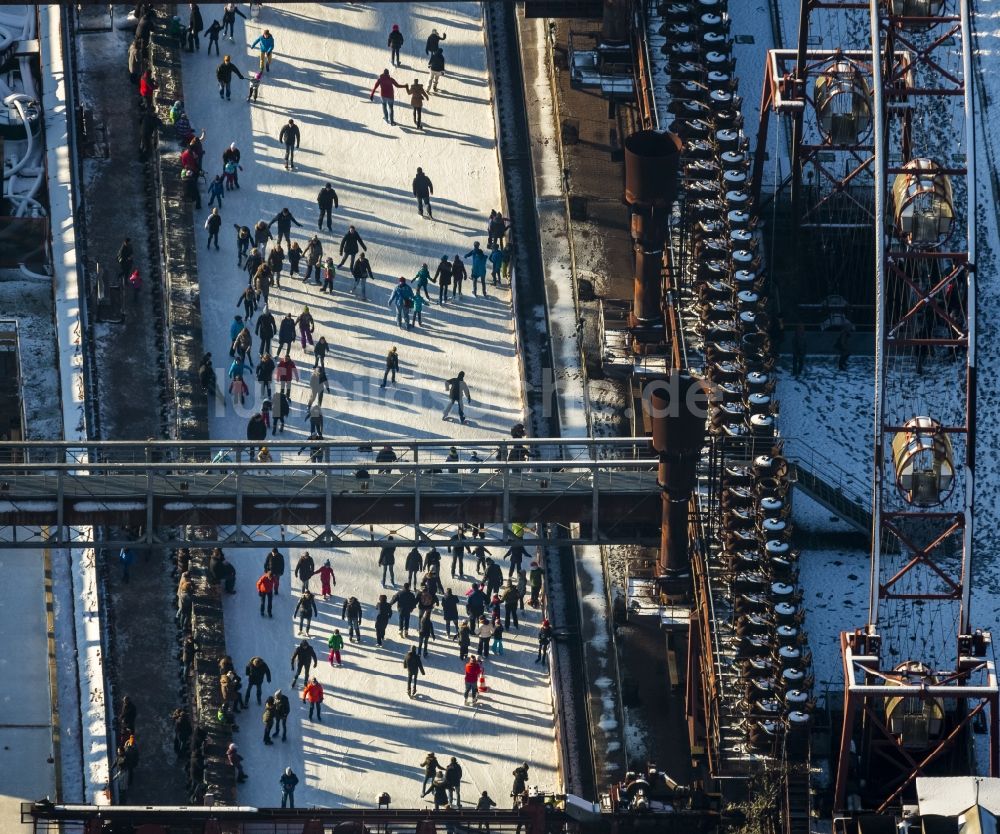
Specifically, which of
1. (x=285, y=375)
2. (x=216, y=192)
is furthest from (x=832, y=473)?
(x=216, y=192)

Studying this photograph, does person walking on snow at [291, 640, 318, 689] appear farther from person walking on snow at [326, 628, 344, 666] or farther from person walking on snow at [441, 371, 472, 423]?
person walking on snow at [441, 371, 472, 423]

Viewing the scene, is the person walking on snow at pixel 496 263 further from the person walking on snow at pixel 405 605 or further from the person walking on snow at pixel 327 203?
the person walking on snow at pixel 405 605

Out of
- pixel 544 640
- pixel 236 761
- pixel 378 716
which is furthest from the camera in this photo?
pixel 544 640

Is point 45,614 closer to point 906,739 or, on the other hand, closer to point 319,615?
point 319,615

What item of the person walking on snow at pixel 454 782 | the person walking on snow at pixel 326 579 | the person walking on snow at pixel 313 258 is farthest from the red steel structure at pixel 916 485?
the person walking on snow at pixel 313 258

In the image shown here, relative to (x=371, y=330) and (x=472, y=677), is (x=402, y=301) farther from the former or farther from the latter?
(x=472, y=677)

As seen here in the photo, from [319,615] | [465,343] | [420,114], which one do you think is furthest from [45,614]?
[420,114]
